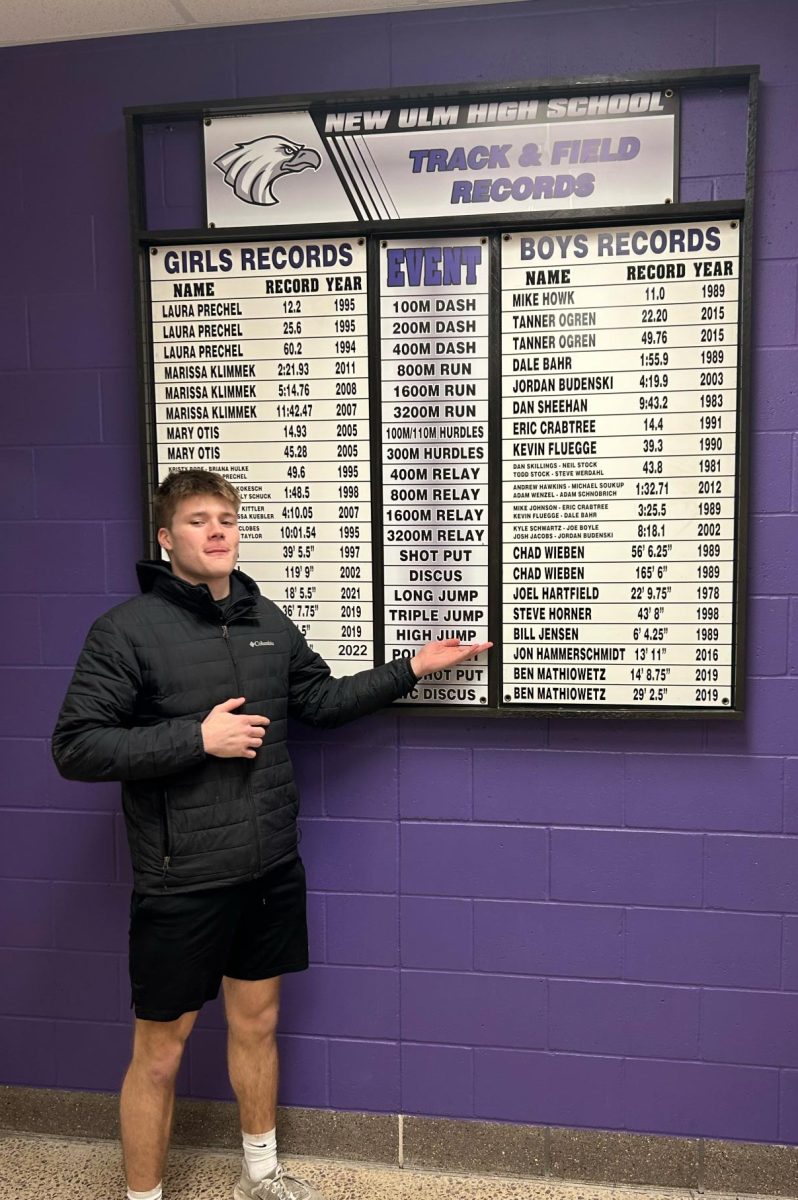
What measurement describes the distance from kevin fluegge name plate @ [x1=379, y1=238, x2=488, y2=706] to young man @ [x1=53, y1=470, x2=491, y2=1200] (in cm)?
14

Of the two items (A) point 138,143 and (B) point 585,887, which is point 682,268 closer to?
(A) point 138,143

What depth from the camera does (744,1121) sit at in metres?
2.30

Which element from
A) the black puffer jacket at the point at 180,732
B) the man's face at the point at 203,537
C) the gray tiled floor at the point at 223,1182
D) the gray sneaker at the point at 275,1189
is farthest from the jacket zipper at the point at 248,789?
the gray tiled floor at the point at 223,1182

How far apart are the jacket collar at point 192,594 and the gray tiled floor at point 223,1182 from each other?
4.94 feet

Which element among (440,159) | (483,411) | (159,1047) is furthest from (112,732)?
(440,159)

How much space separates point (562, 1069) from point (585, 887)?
1.63ft

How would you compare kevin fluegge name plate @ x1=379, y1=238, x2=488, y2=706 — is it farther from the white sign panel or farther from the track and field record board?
the white sign panel

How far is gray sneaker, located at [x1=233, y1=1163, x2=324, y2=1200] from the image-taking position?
222 cm

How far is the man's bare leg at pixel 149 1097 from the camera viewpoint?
6.79 ft

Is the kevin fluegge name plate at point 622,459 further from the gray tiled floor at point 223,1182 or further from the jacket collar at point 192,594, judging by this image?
the gray tiled floor at point 223,1182

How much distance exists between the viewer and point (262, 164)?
2.28 m

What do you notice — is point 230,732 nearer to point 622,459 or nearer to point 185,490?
point 185,490

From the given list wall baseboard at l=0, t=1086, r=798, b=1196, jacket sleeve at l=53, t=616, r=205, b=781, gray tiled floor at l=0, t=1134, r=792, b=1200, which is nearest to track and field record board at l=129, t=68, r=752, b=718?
jacket sleeve at l=53, t=616, r=205, b=781

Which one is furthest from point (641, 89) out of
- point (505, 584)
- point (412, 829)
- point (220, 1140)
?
point (220, 1140)
